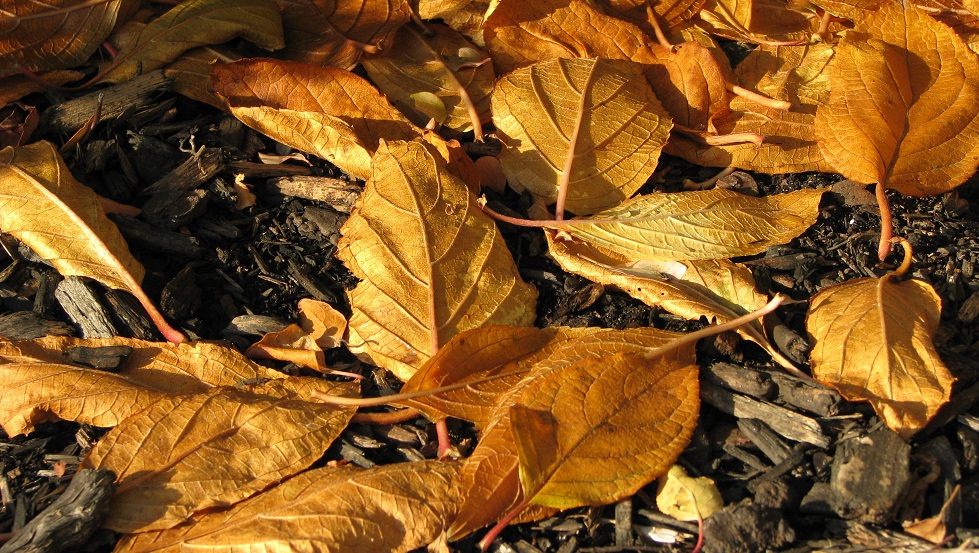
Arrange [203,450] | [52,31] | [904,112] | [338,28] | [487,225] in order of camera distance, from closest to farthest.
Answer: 1. [203,450]
2. [487,225]
3. [904,112]
4. [52,31]
5. [338,28]

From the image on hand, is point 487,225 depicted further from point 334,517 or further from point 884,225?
point 884,225

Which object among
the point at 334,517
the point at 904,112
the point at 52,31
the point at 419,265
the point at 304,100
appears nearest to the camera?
the point at 334,517

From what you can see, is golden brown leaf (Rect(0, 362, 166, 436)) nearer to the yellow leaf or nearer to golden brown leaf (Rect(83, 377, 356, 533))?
golden brown leaf (Rect(83, 377, 356, 533))

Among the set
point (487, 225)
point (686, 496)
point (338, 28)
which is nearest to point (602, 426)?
point (686, 496)

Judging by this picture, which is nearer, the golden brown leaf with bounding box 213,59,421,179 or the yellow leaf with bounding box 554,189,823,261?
the yellow leaf with bounding box 554,189,823,261

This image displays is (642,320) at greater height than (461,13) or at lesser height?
lesser

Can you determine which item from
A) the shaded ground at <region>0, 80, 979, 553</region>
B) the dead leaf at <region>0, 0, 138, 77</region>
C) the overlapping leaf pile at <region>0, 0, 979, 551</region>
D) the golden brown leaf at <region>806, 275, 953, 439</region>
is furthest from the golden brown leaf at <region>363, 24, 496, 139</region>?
the golden brown leaf at <region>806, 275, 953, 439</region>
